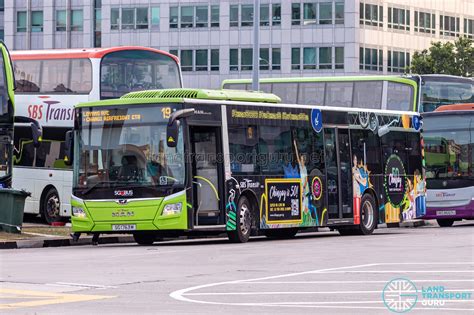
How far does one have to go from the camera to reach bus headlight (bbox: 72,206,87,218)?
26.4 m

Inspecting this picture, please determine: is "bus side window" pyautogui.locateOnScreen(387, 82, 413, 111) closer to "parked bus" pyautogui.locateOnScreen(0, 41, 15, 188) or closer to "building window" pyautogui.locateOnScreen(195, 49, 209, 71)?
"parked bus" pyautogui.locateOnScreen(0, 41, 15, 188)

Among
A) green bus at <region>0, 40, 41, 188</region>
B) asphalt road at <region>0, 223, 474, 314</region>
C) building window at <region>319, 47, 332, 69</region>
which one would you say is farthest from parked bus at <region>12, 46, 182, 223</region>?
building window at <region>319, 47, 332, 69</region>

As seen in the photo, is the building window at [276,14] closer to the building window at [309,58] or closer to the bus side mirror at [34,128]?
the building window at [309,58]

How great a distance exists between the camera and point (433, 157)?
39.8 metres

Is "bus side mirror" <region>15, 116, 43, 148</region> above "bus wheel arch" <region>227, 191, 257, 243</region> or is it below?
above

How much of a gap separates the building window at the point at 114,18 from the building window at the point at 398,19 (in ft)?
61.5

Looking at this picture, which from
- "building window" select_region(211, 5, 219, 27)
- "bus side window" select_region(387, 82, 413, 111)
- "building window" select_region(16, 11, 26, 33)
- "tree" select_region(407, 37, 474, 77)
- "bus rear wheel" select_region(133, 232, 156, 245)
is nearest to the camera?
"bus rear wheel" select_region(133, 232, 156, 245)

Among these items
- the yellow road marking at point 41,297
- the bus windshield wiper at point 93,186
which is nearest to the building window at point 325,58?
the bus windshield wiper at point 93,186

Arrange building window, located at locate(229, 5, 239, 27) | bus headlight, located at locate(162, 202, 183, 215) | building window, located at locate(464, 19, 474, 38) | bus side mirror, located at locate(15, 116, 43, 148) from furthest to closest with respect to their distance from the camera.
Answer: building window, located at locate(464, 19, 474, 38) < building window, located at locate(229, 5, 239, 27) < bus side mirror, located at locate(15, 116, 43, 148) < bus headlight, located at locate(162, 202, 183, 215)

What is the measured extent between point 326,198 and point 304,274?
13.1 meters

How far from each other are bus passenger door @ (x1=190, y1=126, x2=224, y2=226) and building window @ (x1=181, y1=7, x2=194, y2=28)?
2452 inches

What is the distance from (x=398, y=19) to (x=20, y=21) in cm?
2717

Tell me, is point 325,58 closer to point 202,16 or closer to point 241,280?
point 202,16

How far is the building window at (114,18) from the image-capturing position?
294 ft
